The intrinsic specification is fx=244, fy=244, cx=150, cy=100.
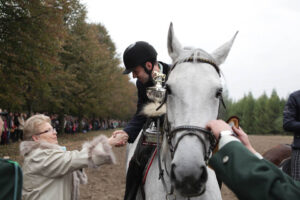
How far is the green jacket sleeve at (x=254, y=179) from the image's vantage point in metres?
1.15

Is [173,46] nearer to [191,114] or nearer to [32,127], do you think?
[191,114]

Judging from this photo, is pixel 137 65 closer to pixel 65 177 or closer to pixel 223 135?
pixel 65 177

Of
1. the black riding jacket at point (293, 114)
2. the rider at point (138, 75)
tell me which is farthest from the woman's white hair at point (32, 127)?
the black riding jacket at point (293, 114)

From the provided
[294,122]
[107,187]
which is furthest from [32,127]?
[107,187]

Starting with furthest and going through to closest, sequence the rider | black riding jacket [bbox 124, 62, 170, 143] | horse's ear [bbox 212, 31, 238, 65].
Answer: black riding jacket [bbox 124, 62, 170, 143]
the rider
horse's ear [bbox 212, 31, 238, 65]

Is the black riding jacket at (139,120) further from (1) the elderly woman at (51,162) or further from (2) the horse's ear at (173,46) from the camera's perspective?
(1) the elderly woman at (51,162)

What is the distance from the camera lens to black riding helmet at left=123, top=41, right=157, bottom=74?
3.50 m

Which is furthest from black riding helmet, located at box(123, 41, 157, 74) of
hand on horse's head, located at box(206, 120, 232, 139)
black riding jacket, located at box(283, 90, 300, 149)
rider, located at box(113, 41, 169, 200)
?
black riding jacket, located at box(283, 90, 300, 149)

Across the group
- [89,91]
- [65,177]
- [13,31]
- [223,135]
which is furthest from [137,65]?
[89,91]

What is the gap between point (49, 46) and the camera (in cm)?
1212

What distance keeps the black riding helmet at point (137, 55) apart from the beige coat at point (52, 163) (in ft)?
4.21

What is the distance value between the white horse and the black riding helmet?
77 cm

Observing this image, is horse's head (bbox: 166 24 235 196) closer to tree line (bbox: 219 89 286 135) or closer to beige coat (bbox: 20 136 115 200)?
beige coat (bbox: 20 136 115 200)

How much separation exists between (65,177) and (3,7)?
1071 centimetres
